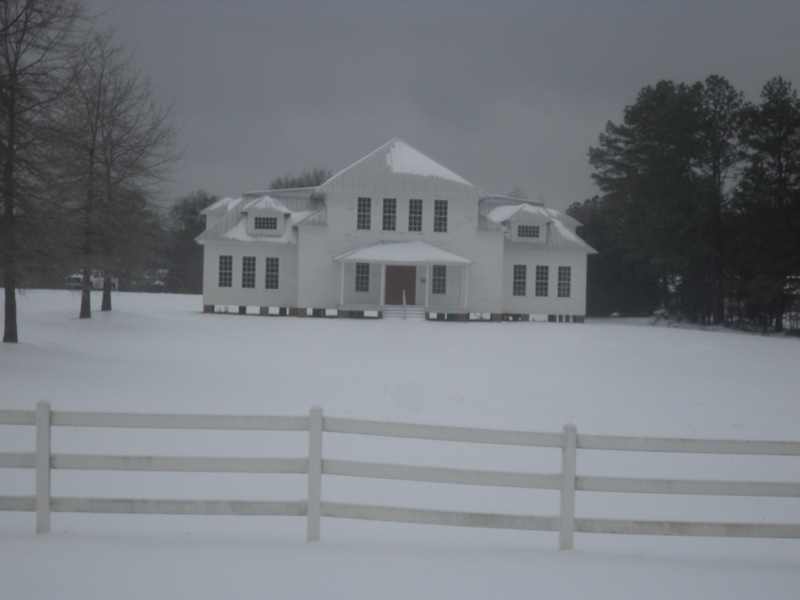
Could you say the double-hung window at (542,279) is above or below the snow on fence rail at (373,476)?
above

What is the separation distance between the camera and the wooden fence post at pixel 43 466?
6914 mm

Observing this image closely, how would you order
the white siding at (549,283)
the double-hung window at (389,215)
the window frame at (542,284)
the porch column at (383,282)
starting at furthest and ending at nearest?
the window frame at (542,284), the white siding at (549,283), the double-hung window at (389,215), the porch column at (383,282)

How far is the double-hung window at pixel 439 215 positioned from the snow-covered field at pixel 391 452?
11342 mm

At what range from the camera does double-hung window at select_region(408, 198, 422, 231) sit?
43.1 m

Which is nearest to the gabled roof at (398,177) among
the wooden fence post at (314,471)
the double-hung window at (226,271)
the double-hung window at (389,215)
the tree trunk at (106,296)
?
the double-hung window at (389,215)

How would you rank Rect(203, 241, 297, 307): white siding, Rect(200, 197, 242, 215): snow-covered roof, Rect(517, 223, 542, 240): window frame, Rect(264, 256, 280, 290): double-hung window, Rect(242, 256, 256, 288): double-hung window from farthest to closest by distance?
1. Rect(200, 197, 242, 215): snow-covered roof
2. Rect(517, 223, 542, 240): window frame
3. Rect(264, 256, 280, 290): double-hung window
4. Rect(242, 256, 256, 288): double-hung window
5. Rect(203, 241, 297, 307): white siding

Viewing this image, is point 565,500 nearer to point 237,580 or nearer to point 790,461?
point 237,580

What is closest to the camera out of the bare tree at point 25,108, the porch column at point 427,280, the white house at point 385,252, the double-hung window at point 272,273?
the bare tree at point 25,108

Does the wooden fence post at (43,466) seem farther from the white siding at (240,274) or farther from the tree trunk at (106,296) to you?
the white siding at (240,274)

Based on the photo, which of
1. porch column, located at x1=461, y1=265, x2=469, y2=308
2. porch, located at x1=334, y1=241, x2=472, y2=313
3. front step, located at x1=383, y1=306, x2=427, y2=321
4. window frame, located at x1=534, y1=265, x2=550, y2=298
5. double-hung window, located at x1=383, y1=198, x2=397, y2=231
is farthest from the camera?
window frame, located at x1=534, y1=265, x2=550, y2=298

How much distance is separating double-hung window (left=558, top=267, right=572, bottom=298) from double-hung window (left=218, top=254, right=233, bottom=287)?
18.4 meters

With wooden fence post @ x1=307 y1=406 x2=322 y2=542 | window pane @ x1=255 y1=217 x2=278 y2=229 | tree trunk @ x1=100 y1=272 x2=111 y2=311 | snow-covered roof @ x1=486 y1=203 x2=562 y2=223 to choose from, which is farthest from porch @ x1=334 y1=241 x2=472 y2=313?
wooden fence post @ x1=307 y1=406 x2=322 y2=542

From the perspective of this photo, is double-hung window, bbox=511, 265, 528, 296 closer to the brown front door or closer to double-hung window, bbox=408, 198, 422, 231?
the brown front door

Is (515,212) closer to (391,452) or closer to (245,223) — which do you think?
(245,223)
